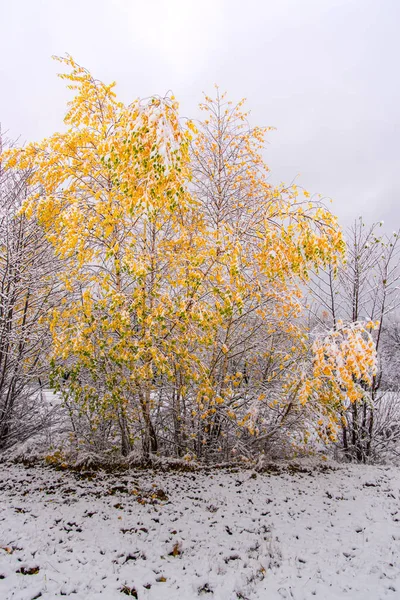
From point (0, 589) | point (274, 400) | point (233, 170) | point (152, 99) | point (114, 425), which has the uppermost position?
point (233, 170)

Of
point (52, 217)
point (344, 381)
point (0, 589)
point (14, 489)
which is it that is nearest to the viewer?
point (0, 589)

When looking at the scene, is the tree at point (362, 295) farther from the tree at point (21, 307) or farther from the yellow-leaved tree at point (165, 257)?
the tree at point (21, 307)

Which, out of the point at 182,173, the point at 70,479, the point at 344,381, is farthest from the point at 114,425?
the point at 182,173

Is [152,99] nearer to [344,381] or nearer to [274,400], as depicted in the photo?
[344,381]

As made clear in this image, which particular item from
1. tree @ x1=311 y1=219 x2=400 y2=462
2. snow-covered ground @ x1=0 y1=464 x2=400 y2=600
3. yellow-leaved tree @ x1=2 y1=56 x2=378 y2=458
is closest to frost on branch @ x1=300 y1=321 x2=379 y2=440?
yellow-leaved tree @ x1=2 y1=56 x2=378 y2=458

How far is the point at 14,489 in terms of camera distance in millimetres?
5102

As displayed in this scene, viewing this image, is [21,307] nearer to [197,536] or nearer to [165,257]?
[165,257]

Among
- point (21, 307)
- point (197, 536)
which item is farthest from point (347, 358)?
point (21, 307)

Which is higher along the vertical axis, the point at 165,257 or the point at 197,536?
the point at 165,257

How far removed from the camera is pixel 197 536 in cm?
408

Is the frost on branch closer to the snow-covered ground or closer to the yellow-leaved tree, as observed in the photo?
the yellow-leaved tree

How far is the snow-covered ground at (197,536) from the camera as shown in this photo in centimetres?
313

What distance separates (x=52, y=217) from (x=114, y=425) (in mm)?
4469

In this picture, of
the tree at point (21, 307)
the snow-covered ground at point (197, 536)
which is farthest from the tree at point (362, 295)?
the tree at point (21, 307)
